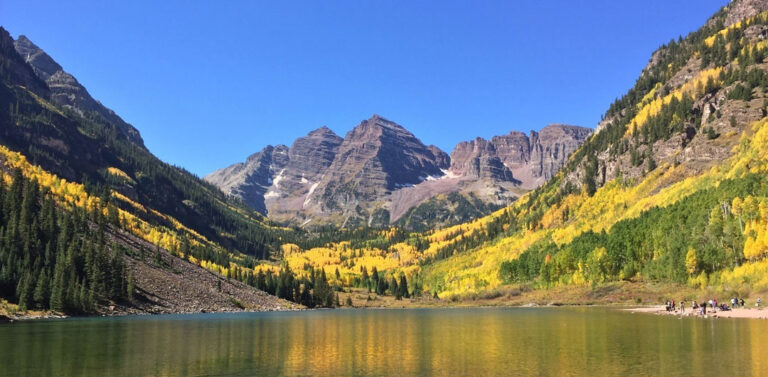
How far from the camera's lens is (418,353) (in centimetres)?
5678

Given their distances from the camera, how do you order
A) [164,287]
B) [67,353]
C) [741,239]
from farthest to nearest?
[164,287] → [741,239] → [67,353]

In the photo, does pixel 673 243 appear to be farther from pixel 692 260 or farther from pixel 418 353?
pixel 418 353

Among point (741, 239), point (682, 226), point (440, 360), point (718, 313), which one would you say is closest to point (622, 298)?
point (682, 226)

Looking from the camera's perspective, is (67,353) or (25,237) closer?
(67,353)

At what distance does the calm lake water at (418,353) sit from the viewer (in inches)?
1722

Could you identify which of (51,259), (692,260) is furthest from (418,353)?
(51,259)

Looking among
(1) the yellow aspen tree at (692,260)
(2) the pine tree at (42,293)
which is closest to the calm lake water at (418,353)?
(2) the pine tree at (42,293)

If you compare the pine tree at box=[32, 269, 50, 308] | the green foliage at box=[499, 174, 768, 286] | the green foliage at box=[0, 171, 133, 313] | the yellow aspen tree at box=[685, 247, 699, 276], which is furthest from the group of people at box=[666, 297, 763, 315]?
A: the pine tree at box=[32, 269, 50, 308]

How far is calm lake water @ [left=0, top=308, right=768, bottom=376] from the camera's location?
144 feet

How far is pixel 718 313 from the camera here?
308 feet

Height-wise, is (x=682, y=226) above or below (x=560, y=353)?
above

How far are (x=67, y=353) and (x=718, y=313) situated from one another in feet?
331

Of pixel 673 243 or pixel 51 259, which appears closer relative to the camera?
pixel 51 259

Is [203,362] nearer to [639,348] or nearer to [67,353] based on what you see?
[67,353]
